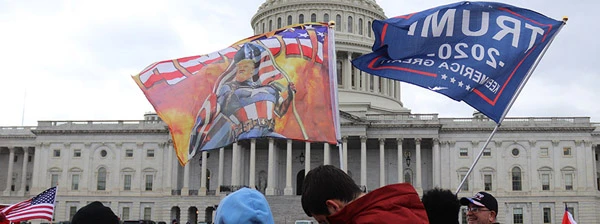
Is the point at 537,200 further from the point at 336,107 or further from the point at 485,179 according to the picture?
the point at 336,107

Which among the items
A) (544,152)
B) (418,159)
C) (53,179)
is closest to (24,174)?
(53,179)

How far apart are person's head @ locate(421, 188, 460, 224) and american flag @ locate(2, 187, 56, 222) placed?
14.1 meters

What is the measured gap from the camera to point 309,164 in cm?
8044

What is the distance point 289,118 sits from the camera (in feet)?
58.6

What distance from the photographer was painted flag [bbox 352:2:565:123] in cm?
1531

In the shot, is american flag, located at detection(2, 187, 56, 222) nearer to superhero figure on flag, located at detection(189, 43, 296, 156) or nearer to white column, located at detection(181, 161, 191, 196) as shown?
superhero figure on flag, located at detection(189, 43, 296, 156)

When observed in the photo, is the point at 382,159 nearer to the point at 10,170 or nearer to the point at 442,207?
the point at 10,170

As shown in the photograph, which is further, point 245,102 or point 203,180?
point 203,180

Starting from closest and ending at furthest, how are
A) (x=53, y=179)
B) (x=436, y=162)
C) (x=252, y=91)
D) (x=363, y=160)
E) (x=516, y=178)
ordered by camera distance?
(x=252, y=91) → (x=363, y=160) → (x=436, y=162) → (x=516, y=178) → (x=53, y=179)

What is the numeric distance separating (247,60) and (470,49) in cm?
549

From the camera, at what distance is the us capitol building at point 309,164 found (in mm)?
80562

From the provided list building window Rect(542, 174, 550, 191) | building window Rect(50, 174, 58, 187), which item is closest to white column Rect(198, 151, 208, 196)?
building window Rect(50, 174, 58, 187)

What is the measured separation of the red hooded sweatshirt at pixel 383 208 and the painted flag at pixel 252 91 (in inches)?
454

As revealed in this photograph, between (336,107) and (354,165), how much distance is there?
6898 cm
